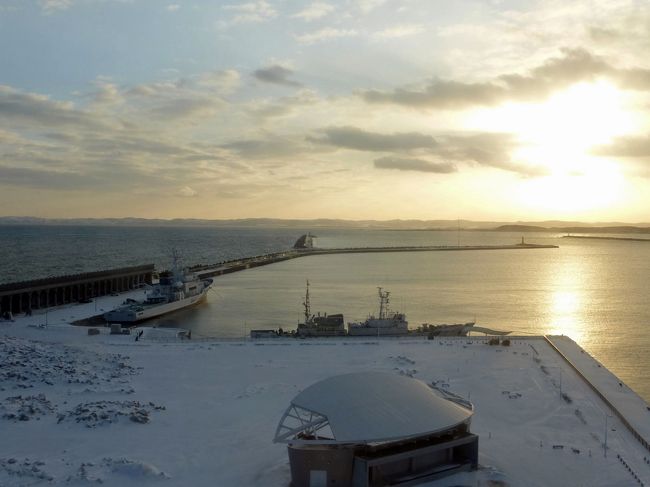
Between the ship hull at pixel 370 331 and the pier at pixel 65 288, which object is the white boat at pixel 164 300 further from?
the ship hull at pixel 370 331

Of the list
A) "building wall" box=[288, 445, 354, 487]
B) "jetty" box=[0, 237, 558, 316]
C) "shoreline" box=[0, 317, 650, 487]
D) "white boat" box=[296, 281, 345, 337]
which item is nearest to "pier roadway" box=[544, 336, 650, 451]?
"shoreline" box=[0, 317, 650, 487]

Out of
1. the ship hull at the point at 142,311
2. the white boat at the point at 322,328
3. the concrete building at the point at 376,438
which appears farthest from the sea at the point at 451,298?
the concrete building at the point at 376,438

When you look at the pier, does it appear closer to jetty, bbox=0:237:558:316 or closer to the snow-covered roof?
jetty, bbox=0:237:558:316

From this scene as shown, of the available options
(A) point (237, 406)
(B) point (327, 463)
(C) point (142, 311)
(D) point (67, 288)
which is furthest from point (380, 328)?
(D) point (67, 288)

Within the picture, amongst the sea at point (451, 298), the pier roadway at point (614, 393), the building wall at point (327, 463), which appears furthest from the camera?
the sea at point (451, 298)

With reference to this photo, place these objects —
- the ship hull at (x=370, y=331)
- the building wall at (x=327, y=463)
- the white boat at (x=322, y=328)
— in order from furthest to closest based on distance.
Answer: the ship hull at (x=370, y=331)
the white boat at (x=322, y=328)
the building wall at (x=327, y=463)

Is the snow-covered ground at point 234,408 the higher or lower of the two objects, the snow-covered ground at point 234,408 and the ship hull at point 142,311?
the higher
